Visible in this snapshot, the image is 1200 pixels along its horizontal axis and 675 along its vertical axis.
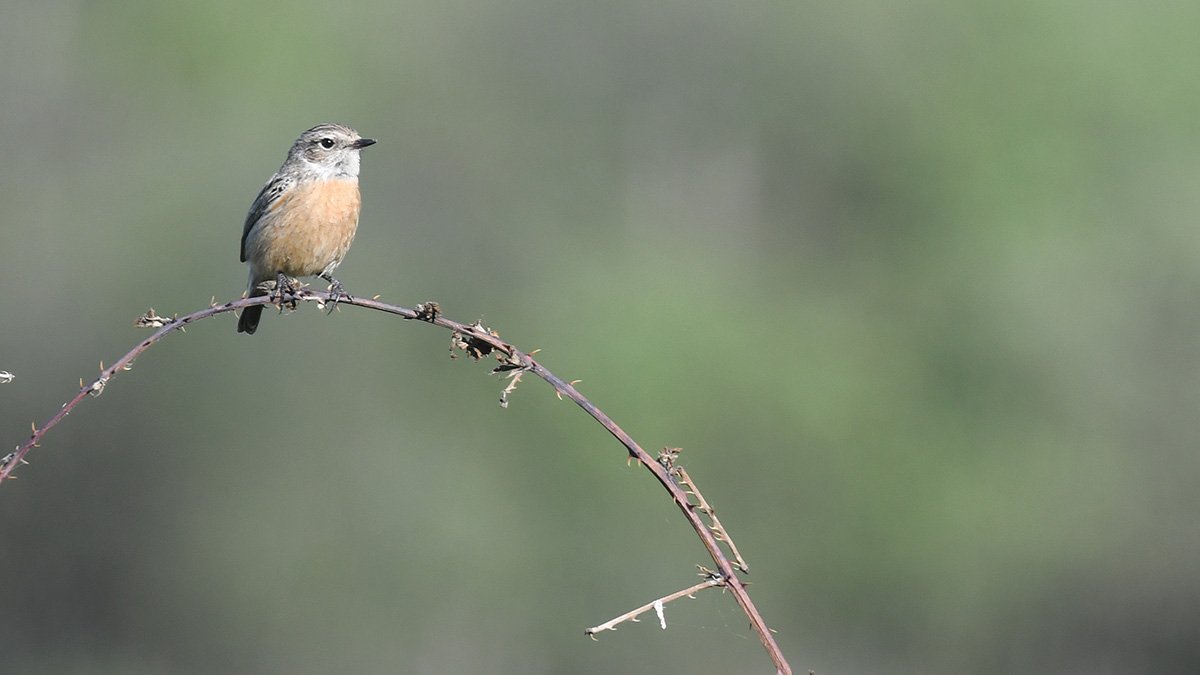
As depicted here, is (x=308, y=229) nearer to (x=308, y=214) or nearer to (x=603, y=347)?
(x=308, y=214)

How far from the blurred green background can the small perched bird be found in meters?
11.5

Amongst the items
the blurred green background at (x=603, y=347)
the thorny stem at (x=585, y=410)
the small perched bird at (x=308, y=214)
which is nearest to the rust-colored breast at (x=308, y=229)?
the small perched bird at (x=308, y=214)

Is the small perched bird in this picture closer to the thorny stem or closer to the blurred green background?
the thorny stem

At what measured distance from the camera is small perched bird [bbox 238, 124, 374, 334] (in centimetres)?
727

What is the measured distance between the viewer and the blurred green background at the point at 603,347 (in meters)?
21.5

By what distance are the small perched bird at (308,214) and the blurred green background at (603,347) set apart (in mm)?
11458

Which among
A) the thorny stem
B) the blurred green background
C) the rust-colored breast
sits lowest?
the thorny stem

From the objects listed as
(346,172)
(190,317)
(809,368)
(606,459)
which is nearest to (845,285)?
(809,368)

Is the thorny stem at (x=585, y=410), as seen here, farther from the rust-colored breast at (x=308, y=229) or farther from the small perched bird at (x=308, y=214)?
the rust-colored breast at (x=308, y=229)

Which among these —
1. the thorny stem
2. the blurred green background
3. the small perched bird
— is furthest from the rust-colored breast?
the blurred green background

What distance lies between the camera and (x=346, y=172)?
7.56 metres

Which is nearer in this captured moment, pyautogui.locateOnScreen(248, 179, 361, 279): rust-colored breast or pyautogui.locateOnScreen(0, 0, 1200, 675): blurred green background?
pyautogui.locateOnScreen(248, 179, 361, 279): rust-colored breast

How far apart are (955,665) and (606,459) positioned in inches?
248

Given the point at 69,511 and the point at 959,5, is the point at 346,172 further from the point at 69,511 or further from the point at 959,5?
the point at 959,5
